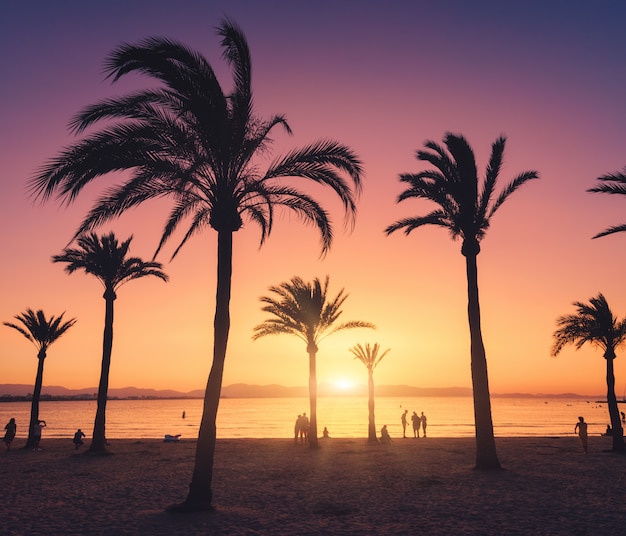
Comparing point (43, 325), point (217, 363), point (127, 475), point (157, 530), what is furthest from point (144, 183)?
point (43, 325)

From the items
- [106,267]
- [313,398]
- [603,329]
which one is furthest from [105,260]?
[603,329]

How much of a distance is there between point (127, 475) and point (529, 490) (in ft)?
43.8

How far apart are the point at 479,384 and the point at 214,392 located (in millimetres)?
10845

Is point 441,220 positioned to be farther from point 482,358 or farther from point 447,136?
point 482,358

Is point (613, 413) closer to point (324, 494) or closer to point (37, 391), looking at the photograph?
point (324, 494)

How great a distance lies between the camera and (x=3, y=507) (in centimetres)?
1262

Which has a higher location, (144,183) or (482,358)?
(144,183)

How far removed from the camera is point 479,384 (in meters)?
19.3

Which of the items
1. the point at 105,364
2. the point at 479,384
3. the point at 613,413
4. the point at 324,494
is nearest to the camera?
the point at 324,494

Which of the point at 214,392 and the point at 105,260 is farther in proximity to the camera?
the point at 105,260

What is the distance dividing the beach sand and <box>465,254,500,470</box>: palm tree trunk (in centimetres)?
74

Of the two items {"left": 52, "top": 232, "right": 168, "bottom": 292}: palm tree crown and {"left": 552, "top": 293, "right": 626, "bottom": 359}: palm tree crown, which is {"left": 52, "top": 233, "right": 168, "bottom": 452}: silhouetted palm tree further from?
{"left": 552, "top": 293, "right": 626, "bottom": 359}: palm tree crown

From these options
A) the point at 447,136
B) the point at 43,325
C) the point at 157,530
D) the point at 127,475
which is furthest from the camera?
the point at 43,325

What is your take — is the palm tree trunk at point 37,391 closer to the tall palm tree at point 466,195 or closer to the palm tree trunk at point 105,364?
the palm tree trunk at point 105,364
